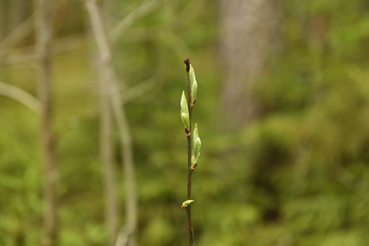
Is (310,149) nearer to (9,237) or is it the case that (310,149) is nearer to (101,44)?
(101,44)

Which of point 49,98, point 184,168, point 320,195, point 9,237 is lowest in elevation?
point 9,237

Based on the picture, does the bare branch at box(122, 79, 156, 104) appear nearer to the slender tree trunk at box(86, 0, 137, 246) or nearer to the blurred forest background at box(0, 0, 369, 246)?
the blurred forest background at box(0, 0, 369, 246)

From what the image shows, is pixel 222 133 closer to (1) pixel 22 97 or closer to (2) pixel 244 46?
(2) pixel 244 46

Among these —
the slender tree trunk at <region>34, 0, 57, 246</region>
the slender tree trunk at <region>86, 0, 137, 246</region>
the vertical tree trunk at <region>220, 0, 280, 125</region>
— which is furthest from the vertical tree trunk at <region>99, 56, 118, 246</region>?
the vertical tree trunk at <region>220, 0, 280, 125</region>

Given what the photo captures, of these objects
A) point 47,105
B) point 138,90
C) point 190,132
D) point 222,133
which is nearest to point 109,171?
point 47,105

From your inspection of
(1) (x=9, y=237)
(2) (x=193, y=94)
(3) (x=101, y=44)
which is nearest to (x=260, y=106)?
(3) (x=101, y=44)

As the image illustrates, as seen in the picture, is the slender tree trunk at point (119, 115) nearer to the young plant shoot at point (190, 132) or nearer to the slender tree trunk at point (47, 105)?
the slender tree trunk at point (47, 105)
